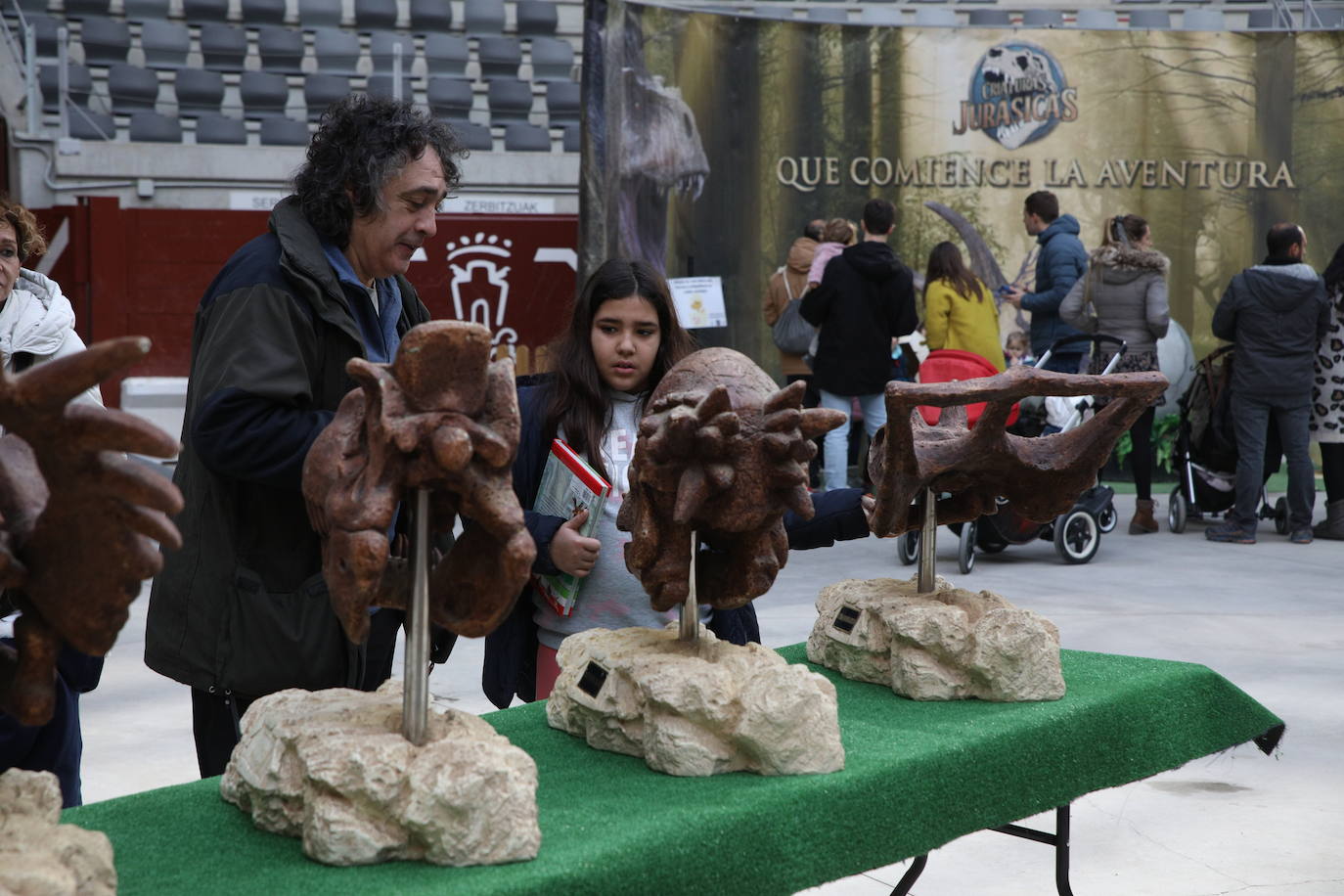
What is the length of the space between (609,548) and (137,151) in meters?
9.87

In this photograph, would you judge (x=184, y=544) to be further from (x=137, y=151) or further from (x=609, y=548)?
(x=137, y=151)

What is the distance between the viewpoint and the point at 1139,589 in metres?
6.37

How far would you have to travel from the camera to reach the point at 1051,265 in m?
7.54

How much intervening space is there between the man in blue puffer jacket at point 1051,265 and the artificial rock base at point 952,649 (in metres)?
5.28

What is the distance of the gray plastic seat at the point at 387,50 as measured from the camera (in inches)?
520

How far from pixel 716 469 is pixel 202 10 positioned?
42.2ft

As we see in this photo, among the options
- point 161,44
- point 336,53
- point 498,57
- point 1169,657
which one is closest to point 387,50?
point 336,53

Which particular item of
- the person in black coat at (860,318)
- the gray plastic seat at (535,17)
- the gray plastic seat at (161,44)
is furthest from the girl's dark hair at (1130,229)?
the gray plastic seat at (161,44)

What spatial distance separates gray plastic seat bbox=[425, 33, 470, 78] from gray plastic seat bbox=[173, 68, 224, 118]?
75.8 inches

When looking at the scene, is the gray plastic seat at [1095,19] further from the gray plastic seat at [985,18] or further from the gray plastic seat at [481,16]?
the gray plastic seat at [481,16]

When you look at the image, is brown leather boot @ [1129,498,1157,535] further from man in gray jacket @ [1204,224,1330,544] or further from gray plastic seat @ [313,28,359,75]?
gray plastic seat @ [313,28,359,75]

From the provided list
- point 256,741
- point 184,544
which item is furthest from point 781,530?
point 184,544

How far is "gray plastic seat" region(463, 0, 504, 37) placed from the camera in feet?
45.4

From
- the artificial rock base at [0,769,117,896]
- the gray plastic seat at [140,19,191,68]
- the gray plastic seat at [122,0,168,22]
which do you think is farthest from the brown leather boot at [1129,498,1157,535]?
the gray plastic seat at [122,0,168,22]
